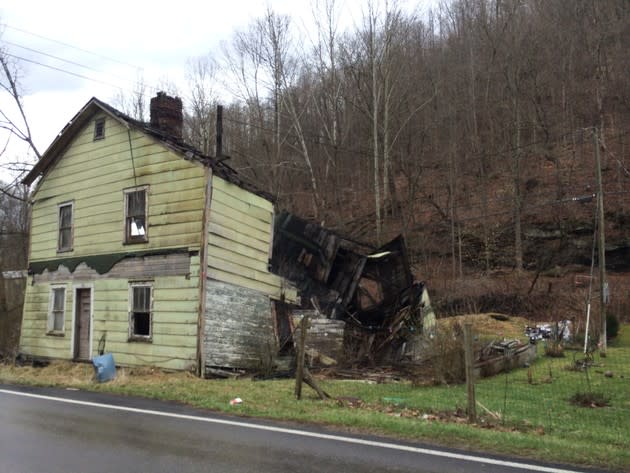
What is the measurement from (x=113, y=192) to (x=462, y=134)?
2524 cm

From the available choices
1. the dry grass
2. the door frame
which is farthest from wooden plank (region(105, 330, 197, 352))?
the dry grass

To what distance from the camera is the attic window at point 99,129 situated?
17661 mm

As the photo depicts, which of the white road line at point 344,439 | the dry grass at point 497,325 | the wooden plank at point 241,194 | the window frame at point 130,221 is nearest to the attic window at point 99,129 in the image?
the window frame at point 130,221

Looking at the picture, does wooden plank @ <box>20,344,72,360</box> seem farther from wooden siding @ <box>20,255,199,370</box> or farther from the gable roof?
the gable roof

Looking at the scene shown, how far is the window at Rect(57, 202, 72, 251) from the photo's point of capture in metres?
18.3

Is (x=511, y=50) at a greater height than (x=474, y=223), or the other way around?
(x=511, y=50)

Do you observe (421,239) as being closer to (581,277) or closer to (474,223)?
(474,223)

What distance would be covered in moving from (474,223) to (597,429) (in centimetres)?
2559

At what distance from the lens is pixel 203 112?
37500 millimetres

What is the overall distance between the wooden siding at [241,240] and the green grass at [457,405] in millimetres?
3013

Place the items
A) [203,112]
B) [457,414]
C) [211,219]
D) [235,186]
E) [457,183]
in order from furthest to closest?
[203,112] < [457,183] < [235,186] < [211,219] < [457,414]

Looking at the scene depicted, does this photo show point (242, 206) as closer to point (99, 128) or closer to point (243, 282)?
point (243, 282)

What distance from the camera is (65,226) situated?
18.5m

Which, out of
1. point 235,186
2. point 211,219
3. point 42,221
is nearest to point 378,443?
point 211,219
